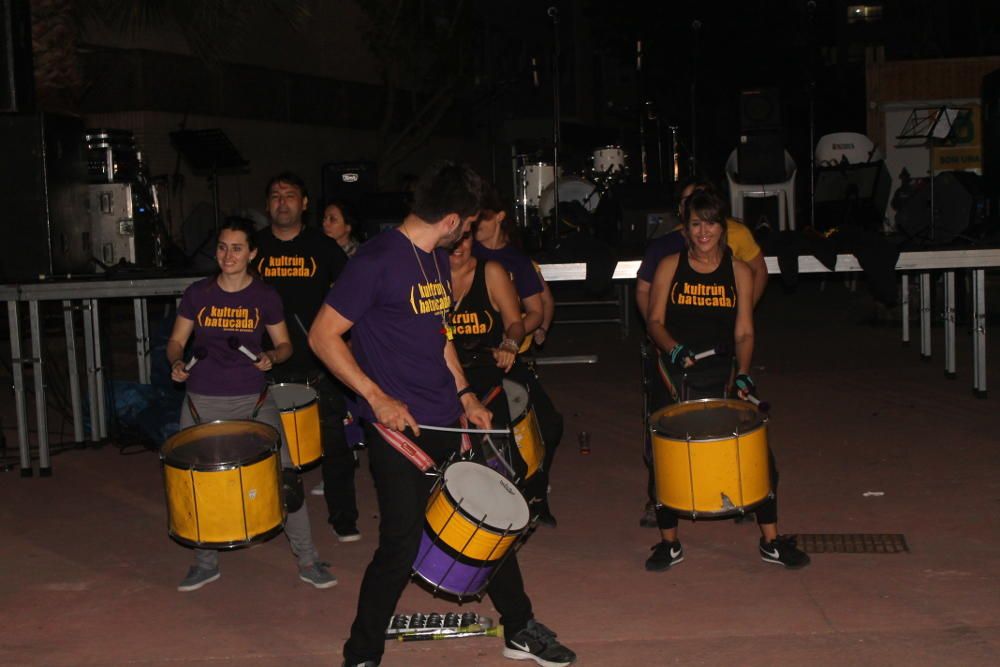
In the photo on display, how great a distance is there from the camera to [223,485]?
549cm

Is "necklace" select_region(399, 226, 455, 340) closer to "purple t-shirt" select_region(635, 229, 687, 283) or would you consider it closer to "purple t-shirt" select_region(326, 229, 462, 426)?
"purple t-shirt" select_region(326, 229, 462, 426)

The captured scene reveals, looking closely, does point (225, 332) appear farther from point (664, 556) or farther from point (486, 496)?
point (664, 556)

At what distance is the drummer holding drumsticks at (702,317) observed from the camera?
630cm

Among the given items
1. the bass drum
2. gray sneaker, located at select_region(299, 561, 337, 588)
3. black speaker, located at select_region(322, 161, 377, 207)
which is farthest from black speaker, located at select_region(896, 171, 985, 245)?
gray sneaker, located at select_region(299, 561, 337, 588)

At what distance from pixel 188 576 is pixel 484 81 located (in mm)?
28715

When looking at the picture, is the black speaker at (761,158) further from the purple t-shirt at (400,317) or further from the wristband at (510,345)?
the purple t-shirt at (400,317)

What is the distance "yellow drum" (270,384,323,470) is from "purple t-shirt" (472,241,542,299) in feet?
4.29

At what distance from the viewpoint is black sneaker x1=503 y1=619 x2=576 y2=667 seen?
199 inches

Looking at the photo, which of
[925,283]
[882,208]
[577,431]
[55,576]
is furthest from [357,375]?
[882,208]

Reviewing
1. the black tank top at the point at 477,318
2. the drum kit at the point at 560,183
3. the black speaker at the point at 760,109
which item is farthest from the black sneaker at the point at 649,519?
the black speaker at the point at 760,109

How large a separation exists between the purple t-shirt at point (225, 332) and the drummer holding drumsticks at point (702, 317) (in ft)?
Result: 6.66

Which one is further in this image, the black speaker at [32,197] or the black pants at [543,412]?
the black speaker at [32,197]

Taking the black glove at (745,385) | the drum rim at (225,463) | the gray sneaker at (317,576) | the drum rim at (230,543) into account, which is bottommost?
the gray sneaker at (317,576)

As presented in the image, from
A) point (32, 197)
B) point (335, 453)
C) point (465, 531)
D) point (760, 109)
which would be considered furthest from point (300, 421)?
point (760, 109)
